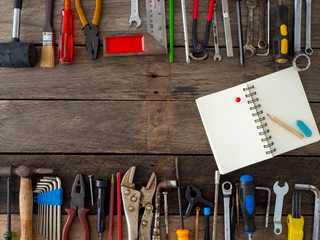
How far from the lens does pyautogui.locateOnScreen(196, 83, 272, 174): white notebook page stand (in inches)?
50.3

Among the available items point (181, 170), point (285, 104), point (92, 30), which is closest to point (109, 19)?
point (92, 30)

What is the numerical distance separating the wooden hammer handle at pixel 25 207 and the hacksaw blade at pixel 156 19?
0.78 metres

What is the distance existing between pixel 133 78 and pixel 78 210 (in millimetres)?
574

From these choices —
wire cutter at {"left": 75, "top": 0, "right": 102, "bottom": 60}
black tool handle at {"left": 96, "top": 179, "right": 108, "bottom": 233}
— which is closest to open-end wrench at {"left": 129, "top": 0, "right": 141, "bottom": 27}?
wire cutter at {"left": 75, "top": 0, "right": 102, "bottom": 60}

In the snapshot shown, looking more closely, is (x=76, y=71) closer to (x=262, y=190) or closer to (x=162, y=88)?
(x=162, y=88)

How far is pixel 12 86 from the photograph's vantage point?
4.26 ft

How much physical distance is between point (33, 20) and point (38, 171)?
62 cm

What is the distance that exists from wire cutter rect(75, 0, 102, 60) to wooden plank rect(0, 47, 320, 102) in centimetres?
4

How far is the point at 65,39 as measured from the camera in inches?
50.4

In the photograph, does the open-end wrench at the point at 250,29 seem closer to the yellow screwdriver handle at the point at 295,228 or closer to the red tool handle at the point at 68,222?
the yellow screwdriver handle at the point at 295,228

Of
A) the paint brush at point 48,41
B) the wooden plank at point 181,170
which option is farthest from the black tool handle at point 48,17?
the wooden plank at point 181,170

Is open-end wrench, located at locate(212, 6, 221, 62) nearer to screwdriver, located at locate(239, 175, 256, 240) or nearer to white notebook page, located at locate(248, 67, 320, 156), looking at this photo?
white notebook page, located at locate(248, 67, 320, 156)

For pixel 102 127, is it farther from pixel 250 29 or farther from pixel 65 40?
pixel 250 29

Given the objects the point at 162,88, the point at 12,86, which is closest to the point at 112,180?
the point at 162,88
